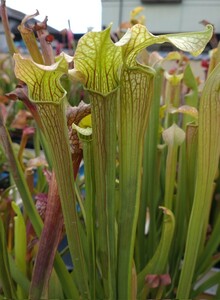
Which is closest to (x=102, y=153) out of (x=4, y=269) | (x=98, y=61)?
(x=98, y=61)

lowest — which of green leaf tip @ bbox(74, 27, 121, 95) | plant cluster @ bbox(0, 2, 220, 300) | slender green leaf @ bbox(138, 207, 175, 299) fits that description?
slender green leaf @ bbox(138, 207, 175, 299)

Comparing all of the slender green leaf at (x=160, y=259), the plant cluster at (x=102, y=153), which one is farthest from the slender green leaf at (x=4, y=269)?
the slender green leaf at (x=160, y=259)

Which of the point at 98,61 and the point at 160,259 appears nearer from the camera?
the point at 98,61

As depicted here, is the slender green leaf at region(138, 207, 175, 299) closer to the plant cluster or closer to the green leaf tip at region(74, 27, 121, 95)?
the plant cluster

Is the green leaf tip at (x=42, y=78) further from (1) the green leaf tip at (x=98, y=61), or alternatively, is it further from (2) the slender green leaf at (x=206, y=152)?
(2) the slender green leaf at (x=206, y=152)

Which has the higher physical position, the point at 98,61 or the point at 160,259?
the point at 98,61

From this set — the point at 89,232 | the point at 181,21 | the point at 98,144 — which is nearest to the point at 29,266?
the point at 89,232

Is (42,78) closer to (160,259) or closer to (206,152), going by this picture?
(206,152)

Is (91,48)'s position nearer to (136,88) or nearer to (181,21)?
(136,88)

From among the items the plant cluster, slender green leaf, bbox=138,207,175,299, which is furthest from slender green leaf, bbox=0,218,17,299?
slender green leaf, bbox=138,207,175,299
